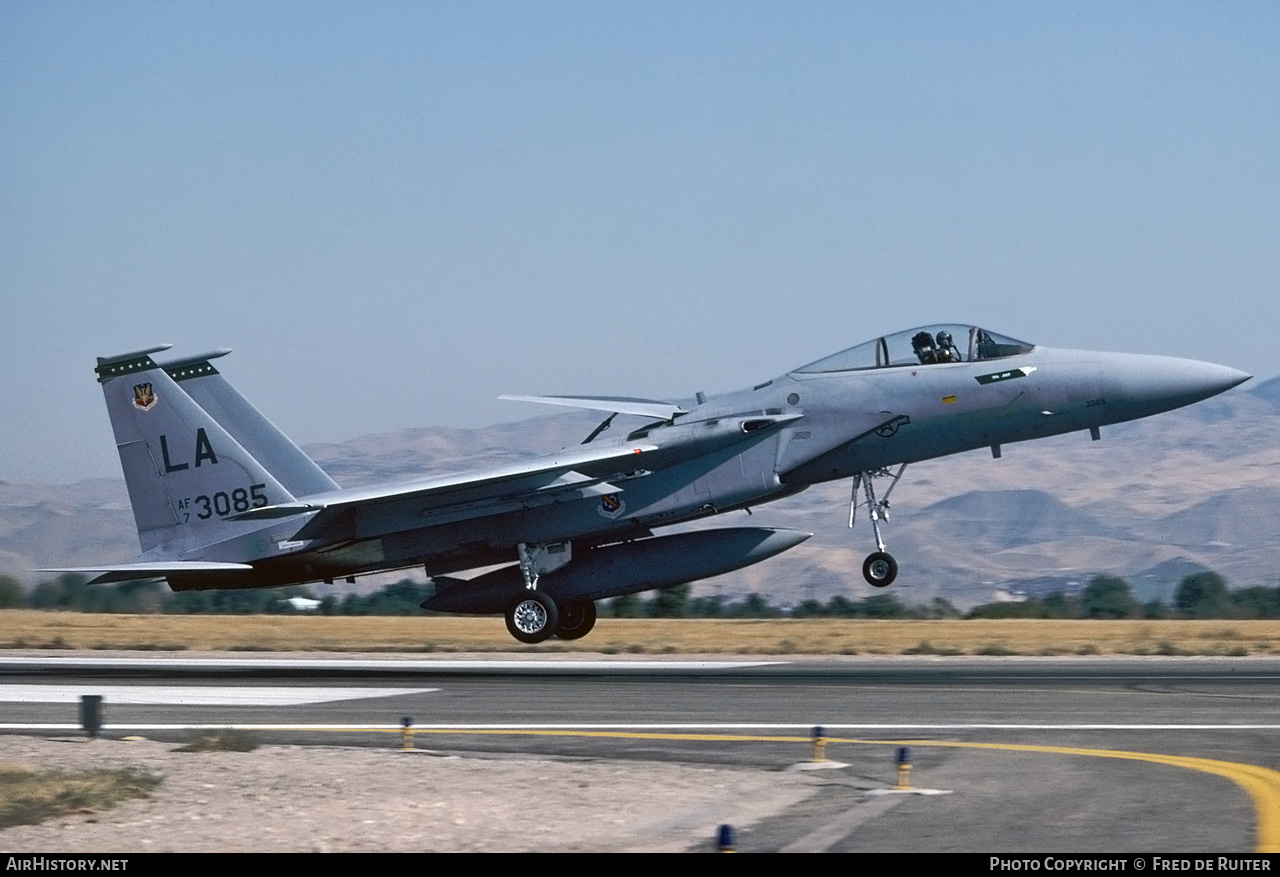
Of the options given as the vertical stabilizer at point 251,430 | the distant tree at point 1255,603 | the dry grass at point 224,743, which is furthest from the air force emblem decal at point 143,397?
the distant tree at point 1255,603

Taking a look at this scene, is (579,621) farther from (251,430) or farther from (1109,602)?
(1109,602)

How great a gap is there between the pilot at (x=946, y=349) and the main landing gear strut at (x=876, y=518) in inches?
67.1

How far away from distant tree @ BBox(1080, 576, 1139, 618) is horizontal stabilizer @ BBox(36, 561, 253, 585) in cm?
2290

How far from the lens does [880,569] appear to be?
2273cm

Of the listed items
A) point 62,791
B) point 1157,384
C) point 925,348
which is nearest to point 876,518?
point 925,348

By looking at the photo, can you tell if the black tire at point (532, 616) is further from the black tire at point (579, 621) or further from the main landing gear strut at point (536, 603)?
the black tire at point (579, 621)

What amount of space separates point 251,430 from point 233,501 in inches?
54.6

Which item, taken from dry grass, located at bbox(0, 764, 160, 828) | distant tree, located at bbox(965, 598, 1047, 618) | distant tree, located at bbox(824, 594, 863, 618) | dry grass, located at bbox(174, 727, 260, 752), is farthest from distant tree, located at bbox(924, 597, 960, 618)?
dry grass, located at bbox(0, 764, 160, 828)

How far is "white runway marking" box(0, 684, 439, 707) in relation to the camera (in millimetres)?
17797

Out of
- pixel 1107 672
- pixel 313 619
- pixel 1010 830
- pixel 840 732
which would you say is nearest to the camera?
pixel 1010 830

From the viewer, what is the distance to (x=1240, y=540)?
159 metres

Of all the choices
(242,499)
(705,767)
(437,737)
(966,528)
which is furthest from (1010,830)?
(966,528)

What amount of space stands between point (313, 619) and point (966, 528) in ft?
433
